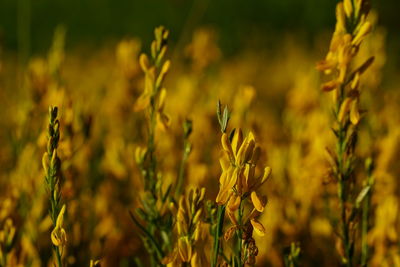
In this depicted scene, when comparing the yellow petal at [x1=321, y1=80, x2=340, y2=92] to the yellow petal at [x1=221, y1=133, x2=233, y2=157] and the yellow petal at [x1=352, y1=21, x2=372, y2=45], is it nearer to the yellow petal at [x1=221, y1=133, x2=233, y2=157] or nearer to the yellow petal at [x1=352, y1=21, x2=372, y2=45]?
the yellow petal at [x1=352, y1=21, x2=372, y2=45]

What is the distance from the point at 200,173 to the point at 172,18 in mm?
6558

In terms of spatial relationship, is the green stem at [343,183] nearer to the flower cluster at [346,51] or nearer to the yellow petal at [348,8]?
the flower cluster at [346,51]

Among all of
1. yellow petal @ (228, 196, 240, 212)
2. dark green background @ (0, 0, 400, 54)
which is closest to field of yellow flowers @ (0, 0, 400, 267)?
yellow petal @ (228, 196, 240, 212)

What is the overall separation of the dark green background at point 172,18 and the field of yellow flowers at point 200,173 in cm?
445

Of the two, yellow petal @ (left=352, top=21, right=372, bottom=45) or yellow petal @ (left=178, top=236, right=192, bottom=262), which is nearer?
yellow petal @ (left=178, top=236, right=192, bottom=262)

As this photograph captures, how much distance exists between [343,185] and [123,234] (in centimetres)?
78

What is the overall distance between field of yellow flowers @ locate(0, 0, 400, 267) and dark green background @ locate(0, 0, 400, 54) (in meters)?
4.45

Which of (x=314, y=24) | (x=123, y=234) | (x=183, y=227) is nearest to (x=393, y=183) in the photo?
(x=123, y=234)

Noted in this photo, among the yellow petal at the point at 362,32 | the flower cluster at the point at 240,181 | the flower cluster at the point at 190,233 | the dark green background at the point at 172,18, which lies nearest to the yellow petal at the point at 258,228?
the flower cluster at the point at 240,181

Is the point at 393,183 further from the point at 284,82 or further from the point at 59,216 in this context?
the point at 284,82

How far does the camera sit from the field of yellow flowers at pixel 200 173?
1.00 m

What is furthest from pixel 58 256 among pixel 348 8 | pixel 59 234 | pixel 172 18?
pixel 172 18

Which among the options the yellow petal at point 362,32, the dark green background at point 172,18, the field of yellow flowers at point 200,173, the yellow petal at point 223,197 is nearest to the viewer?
the yellow petal at point 223,197

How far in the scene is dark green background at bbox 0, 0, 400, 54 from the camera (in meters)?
7.30
